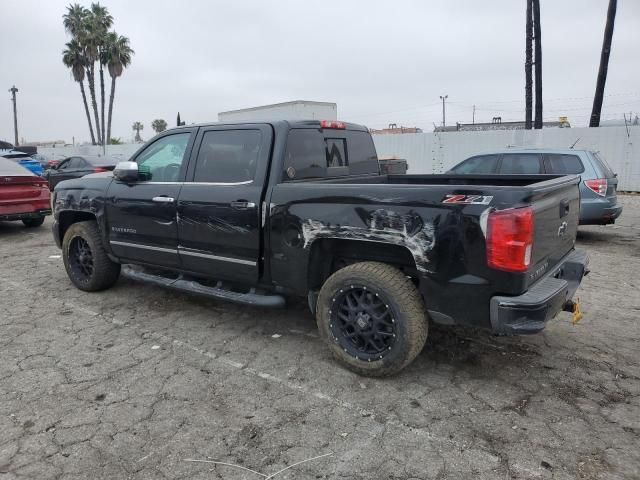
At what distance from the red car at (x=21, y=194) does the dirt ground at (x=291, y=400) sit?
4774mm

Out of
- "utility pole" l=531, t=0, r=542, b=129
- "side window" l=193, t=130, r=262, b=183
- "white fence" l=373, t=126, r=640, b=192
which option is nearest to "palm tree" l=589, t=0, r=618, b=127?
"white fence" l=373, t=126, r=640, b=192

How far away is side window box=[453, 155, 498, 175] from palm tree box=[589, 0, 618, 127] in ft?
36.7

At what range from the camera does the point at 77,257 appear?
5.61 m

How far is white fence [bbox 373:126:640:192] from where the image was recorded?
1625 cm

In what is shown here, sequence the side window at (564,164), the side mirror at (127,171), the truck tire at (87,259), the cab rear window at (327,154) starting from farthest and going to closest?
the side window at (564,164), the truck tire at (87,259), the side mirror at (127,171), the cab rear window at (327,154)

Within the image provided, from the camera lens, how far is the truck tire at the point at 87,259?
5289 mm

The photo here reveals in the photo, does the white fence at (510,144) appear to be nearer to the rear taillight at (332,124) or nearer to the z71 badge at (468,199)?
the rear taillight at (332,124)

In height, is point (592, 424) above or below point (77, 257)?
below

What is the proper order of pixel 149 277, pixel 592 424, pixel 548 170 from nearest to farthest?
pixel 592 424 < pixel 149 277 < pixel 548 170

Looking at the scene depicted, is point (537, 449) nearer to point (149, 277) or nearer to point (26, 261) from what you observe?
point (149, 277)

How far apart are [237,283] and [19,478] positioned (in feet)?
7.03

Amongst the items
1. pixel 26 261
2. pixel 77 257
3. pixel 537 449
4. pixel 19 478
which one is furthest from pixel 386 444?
pixel 26 261

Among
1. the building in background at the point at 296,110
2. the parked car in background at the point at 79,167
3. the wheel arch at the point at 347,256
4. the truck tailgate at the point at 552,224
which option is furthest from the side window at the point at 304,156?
the building in background at the point at 296,110

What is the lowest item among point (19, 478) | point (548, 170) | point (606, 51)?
point (19, 478)
